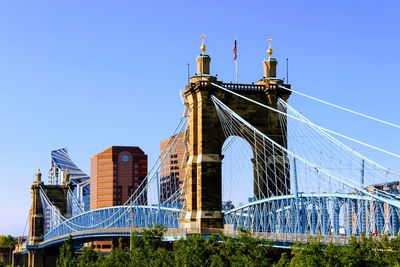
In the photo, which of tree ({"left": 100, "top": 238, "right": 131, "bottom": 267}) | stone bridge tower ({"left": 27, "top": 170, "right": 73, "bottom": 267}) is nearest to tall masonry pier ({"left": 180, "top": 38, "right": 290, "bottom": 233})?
tree ({"left": 100, "top": 238, "right": 131, "bottom": 267})

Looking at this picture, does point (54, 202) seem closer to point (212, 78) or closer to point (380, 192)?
point (212, 78)

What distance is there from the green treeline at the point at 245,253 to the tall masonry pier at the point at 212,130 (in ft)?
15.1

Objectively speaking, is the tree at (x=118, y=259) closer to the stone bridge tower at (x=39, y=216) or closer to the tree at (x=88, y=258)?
the tree at (x=88, y=258)

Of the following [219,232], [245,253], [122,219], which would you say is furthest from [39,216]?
[245,253]

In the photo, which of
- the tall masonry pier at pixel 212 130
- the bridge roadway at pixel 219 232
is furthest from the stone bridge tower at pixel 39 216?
the tall masonry pier at pixel 212 130

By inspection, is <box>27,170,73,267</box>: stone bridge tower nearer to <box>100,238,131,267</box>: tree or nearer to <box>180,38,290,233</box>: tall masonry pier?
<box>100,238,131,267</box>: tree

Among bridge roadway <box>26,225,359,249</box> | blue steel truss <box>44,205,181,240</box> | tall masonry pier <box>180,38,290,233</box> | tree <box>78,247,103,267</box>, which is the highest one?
tall masonry pier <box>180,38,290,233</box>

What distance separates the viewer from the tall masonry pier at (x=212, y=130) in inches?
2913

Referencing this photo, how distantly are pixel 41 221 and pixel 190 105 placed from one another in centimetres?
10427

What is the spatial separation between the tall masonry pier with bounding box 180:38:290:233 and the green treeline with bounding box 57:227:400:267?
461cm

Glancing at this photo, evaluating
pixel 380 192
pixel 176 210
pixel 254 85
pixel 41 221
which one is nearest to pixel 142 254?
pixel 176 210

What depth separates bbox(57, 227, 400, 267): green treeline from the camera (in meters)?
46.5

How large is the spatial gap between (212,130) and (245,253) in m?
19.8

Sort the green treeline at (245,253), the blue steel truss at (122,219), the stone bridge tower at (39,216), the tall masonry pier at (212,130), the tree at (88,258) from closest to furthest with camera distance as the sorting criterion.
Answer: the green treeline at (245,253)
the tall masonry pier at (212,130)
the blue steel truss at (122,219)
the tree at (88,258)
the stone bridge tower at (39,216)
